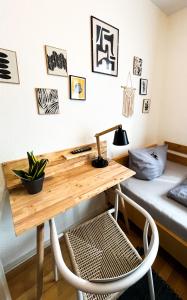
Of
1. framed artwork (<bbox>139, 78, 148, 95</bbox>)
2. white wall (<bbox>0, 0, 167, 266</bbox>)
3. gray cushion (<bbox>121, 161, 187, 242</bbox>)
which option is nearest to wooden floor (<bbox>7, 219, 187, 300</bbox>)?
white wall (<bbox>0, 0, 167, 266</bbox>)

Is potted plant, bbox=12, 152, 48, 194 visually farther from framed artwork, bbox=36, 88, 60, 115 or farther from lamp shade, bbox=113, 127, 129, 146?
lamp shade, bbox=113, 127, 129, 146

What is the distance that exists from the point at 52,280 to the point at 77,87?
1.56 meters

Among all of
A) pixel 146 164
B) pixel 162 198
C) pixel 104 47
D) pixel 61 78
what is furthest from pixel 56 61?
pixel 162 198

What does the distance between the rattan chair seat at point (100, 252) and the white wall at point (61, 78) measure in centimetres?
60

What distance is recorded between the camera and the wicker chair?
518 millimetres

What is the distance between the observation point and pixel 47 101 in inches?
46.2

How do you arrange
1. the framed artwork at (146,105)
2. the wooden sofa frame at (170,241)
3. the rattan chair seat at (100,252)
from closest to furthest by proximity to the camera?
the rattan chair seat at (100,252)
the wooden sofa frame at (170,241)
the framed artwork at (146,105)

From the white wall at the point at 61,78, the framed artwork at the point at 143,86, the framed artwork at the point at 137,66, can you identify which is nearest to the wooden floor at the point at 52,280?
the white wall at the point at 61,78

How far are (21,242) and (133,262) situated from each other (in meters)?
0.95

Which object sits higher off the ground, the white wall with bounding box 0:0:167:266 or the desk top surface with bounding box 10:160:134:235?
the white wall with bounding box 0:0:167:266

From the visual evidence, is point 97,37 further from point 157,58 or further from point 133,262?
point 133,262

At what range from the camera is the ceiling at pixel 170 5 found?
5.48 feet

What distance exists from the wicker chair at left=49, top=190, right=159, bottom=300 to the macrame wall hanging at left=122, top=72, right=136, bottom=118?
1.14 meters

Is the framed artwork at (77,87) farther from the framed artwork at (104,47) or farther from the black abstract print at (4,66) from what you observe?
the black abstract print at (4,66)
